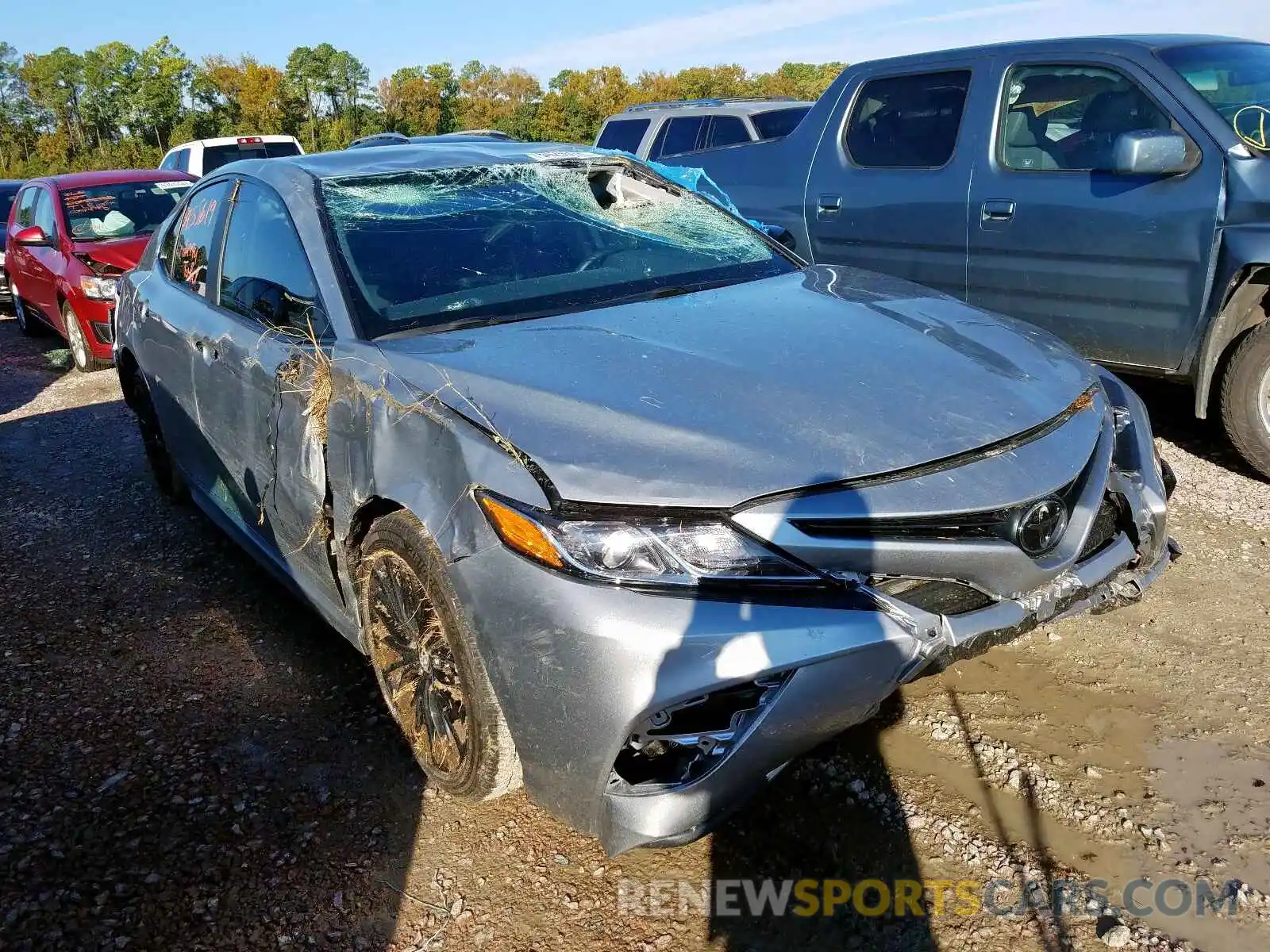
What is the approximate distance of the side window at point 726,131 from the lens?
29.8 feet

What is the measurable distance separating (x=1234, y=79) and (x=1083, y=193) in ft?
2.57

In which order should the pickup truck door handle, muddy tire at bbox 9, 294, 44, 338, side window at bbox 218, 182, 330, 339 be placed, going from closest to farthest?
side window at bbox 218, 182, 330, 339 < the pickup truck door handle < muddy tire at bbox 9, 294, 44, 338

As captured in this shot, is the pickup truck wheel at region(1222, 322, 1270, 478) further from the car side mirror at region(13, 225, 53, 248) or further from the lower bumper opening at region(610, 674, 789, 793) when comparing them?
the car side mirror at region(13, 225, 53, 248)

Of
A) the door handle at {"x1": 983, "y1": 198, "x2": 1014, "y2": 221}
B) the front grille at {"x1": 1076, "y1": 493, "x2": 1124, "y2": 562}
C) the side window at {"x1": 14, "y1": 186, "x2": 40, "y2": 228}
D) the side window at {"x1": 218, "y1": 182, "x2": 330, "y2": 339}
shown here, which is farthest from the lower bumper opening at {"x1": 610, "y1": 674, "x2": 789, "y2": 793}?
the side window at {"x1": 14, "y1": 186, "x2": 40, "y2": 228}

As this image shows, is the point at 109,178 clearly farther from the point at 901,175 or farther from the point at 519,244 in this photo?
the point at 519,244

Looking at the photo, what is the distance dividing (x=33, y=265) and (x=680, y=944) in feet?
30.3

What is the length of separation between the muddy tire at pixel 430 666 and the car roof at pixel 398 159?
148cm

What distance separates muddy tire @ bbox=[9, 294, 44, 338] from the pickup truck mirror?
390 inches

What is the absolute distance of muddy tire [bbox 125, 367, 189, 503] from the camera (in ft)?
14.7

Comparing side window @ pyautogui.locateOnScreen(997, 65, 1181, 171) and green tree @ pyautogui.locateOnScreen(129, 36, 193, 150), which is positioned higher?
green tree @ pyautogui.locateOnScreen(129, 36, 193, 150)

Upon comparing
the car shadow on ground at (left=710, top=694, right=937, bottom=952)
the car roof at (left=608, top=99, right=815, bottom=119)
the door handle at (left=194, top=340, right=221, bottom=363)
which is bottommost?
the car shadow on ground at (left=710, top=694, right=937, bottom=952)

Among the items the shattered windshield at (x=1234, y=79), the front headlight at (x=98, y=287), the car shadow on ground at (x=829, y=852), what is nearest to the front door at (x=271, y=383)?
the car shadow on ground at (x=829, y=852)

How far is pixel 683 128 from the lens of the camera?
9203 millimetres

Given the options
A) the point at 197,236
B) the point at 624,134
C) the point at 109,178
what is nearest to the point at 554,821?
the point at 197,236
